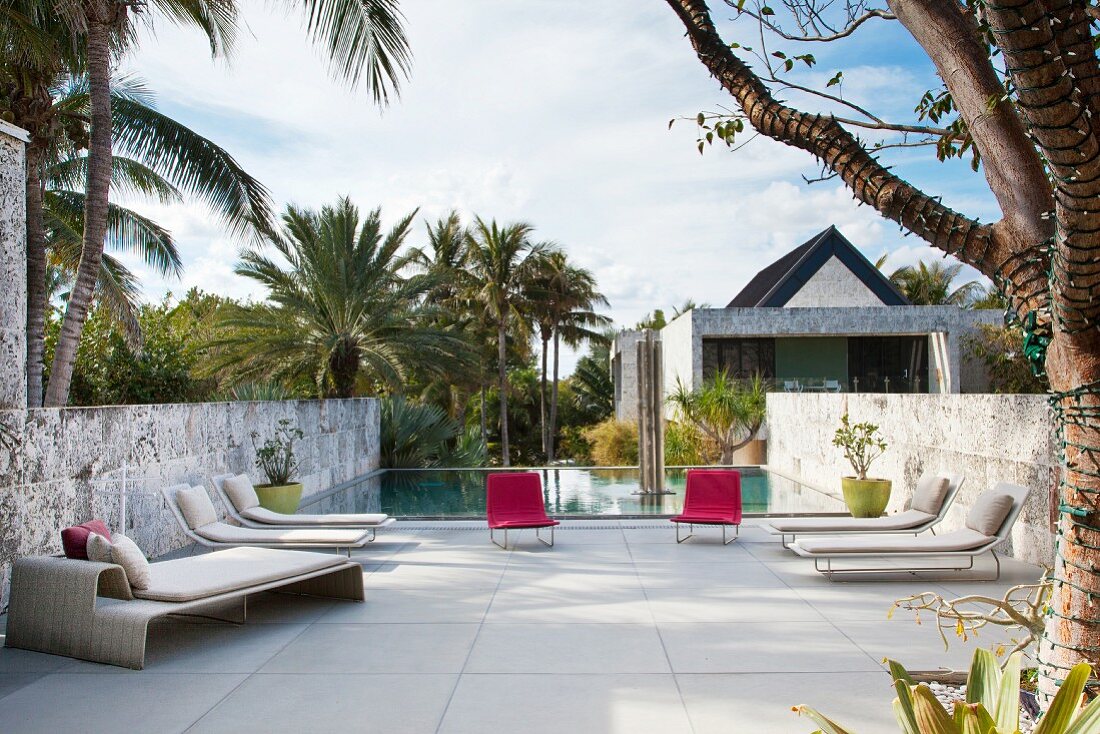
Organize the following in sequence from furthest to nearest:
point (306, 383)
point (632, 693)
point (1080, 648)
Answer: point (306, 383)
point (632, 693)
point (1080, 648)

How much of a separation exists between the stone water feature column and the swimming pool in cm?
582

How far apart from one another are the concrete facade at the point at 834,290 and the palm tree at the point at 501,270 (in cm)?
1244

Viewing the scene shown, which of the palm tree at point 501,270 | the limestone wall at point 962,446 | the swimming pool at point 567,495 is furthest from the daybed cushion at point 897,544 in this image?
the palm tree at point 501,270

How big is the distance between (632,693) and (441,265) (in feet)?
109

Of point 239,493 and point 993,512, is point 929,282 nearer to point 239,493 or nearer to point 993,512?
point 993,512

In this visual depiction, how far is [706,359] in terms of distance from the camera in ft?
86.7

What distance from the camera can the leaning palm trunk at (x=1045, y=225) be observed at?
2.62m

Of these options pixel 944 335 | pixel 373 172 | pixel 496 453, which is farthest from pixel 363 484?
pixel 496 453

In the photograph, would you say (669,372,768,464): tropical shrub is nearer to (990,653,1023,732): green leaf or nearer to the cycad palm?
(990,653,1023,732): green leaf

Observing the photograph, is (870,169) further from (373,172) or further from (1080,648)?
(373,172)

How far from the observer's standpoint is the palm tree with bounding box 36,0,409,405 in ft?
32.9

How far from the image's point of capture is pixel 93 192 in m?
11.1

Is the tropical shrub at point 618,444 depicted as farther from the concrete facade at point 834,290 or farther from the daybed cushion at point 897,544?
the daybed cushion at point 897,544

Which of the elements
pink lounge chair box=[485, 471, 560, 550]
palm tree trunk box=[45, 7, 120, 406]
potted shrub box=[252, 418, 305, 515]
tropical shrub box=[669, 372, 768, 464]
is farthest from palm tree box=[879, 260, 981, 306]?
palm tree trunk box=[45, 7, 120, 406]
